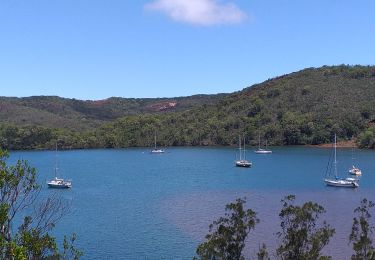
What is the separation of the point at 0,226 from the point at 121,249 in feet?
123

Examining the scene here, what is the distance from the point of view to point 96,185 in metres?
110

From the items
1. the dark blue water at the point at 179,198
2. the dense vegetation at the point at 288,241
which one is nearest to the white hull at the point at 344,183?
the dark blue water at the point at 179,198

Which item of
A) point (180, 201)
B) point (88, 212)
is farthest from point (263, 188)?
point (88, 212)

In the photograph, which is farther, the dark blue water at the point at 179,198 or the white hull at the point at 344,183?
the white hull at the point at 344,183

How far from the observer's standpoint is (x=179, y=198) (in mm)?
86688

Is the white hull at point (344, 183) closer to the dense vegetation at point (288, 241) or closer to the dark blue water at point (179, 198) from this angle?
the dark blue water at point (179, 198)

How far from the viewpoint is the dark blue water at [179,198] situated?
5484cm

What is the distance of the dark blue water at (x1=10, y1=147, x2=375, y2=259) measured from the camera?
5484cm

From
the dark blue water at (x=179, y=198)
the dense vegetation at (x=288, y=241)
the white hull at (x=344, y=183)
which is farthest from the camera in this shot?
the white hull at (x=344, y=183)

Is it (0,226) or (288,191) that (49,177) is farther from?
(0,226)

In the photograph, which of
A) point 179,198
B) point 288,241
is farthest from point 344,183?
point 288,241

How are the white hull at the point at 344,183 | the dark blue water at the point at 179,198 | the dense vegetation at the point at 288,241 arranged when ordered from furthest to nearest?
the white hull at the point at 344,183 < the dark blue water at the point at 179,198 < the dense vegetation at the point at 288,241

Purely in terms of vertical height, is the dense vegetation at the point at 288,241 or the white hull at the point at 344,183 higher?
the dense vegetation at the point at 288,241

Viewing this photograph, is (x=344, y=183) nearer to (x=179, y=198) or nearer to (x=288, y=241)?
(x=179, y=198)
